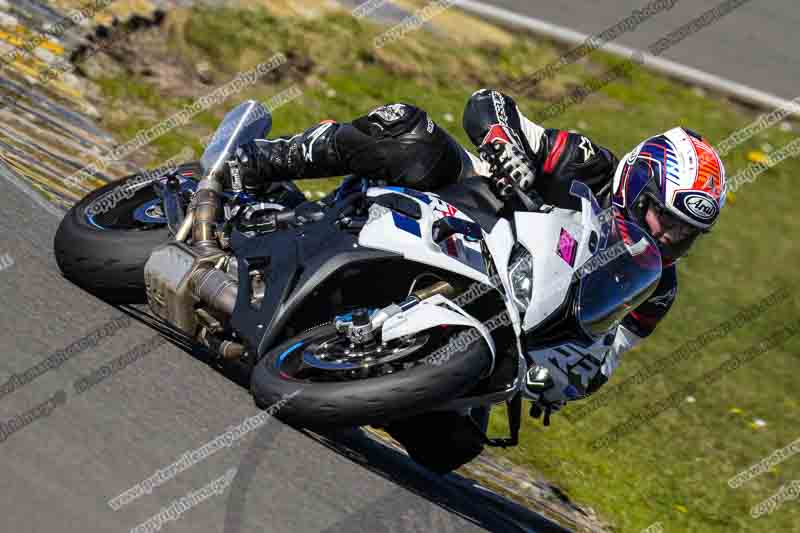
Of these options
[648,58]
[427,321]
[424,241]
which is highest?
[424,241]

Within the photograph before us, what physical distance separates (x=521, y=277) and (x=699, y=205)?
88cm

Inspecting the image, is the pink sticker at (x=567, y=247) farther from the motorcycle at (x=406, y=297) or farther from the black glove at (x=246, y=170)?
the black glove at (x=246, y=170)

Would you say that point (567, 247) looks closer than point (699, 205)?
Yes

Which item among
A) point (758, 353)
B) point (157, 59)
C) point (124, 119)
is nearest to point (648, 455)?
point (758, 353)

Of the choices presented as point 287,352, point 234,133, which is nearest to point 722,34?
point 234,133

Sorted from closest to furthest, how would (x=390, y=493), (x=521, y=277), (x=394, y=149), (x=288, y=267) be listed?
(x=521, y=277) < (x=288, y=267) < (x=390, y=493) < (x=394, y=149)

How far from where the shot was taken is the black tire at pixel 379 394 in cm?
433

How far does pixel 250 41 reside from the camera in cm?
1057

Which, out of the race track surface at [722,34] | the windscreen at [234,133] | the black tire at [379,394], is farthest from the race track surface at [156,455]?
the race track surface at [722,34]

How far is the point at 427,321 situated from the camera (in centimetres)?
451

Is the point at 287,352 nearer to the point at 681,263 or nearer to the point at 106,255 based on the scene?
the point at 106,255

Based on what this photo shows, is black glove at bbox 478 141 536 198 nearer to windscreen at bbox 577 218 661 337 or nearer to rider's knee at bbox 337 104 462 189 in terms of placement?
rider's knee at bbox 337 104 462 189

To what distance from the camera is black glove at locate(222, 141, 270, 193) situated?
18.9ft

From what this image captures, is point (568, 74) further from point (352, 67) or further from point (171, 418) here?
point (171, 418)
